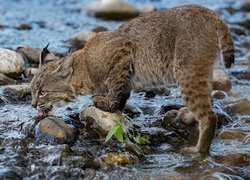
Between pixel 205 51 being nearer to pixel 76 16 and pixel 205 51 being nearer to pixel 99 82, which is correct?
pixel 99 82

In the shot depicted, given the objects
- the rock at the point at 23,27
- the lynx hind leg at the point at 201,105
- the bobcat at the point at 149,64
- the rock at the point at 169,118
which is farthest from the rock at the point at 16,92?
the rock at the point at 23,27

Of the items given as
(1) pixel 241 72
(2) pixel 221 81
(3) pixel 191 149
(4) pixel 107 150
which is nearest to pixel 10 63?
(4) pixel 107 150

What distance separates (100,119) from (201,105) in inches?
49.4

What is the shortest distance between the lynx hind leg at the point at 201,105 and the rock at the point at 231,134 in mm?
463

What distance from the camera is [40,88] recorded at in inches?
277

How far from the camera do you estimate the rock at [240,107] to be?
7.91 metres

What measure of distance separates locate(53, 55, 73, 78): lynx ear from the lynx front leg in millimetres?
513

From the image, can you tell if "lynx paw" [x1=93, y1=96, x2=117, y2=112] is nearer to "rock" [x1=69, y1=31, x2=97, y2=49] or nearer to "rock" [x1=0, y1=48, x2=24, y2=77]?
"rock" [x1=0, y1=48, x2=24, y2=77]

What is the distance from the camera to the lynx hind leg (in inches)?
257

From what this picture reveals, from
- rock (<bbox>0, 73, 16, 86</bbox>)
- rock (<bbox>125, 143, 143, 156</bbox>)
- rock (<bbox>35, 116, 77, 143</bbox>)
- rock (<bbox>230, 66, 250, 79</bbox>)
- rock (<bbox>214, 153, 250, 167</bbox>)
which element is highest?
rock (<bbox>230, 66, 250, 79</bbox>)

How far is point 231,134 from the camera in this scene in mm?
7121

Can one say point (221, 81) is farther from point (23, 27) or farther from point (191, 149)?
point (23, 27)

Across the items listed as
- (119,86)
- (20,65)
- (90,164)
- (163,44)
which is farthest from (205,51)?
(20,65)

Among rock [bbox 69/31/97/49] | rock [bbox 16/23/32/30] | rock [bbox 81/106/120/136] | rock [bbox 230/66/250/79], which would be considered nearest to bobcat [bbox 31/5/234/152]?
rock [bbox 81/106/120/136]
